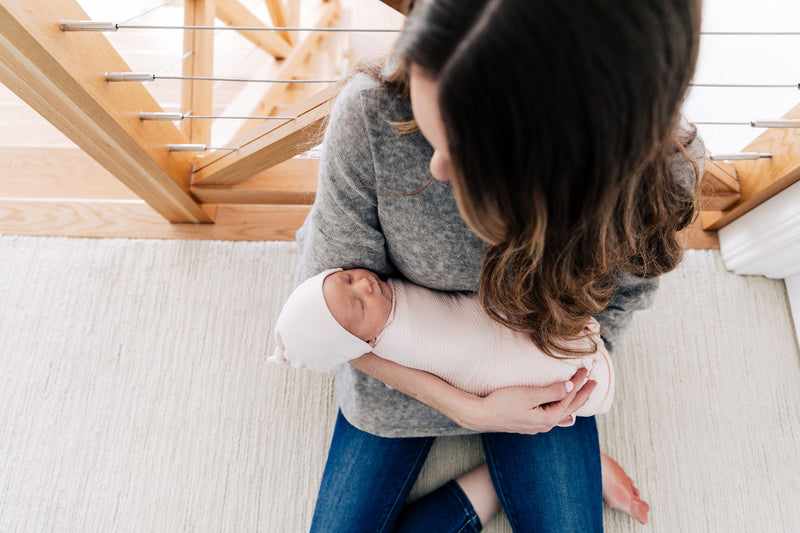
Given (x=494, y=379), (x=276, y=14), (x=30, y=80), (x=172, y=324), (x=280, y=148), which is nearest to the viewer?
(x=30, y=80)

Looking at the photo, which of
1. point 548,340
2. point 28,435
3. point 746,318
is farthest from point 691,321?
point 28,435

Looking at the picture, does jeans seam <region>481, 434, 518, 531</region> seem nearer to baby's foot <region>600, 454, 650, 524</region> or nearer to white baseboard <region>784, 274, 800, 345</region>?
baby's foot <region>600, 454, 650, 524</region>

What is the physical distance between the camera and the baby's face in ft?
2.55

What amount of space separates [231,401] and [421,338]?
25.2 inches

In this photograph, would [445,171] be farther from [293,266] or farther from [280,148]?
[293,266]

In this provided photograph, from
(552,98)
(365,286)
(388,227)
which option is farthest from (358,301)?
(552,98)

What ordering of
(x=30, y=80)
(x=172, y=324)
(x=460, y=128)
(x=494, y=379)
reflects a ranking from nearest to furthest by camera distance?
(x=460, y=128)
(x=30, y=80)
(x=494, y=379)
(x=172, y=324)

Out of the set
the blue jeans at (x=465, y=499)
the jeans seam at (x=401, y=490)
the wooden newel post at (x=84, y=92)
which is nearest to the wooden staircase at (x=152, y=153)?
the wooden newel post at (x=84, y=92)

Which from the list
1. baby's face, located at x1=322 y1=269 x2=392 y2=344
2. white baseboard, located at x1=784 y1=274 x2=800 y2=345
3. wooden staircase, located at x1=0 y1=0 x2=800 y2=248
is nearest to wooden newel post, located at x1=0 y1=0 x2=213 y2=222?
wooden staircase, located at x1=0 y1=0 x2=800 y2=248

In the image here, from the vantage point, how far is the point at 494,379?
85 cm

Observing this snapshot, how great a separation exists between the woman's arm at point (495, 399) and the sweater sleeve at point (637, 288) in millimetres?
122

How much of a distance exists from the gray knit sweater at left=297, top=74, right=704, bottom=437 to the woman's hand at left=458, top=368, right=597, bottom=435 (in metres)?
0.13

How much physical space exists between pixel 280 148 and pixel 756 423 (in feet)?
4.19

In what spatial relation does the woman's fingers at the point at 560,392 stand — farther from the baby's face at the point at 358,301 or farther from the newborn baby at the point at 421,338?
the baby's face at the point at 358,301
